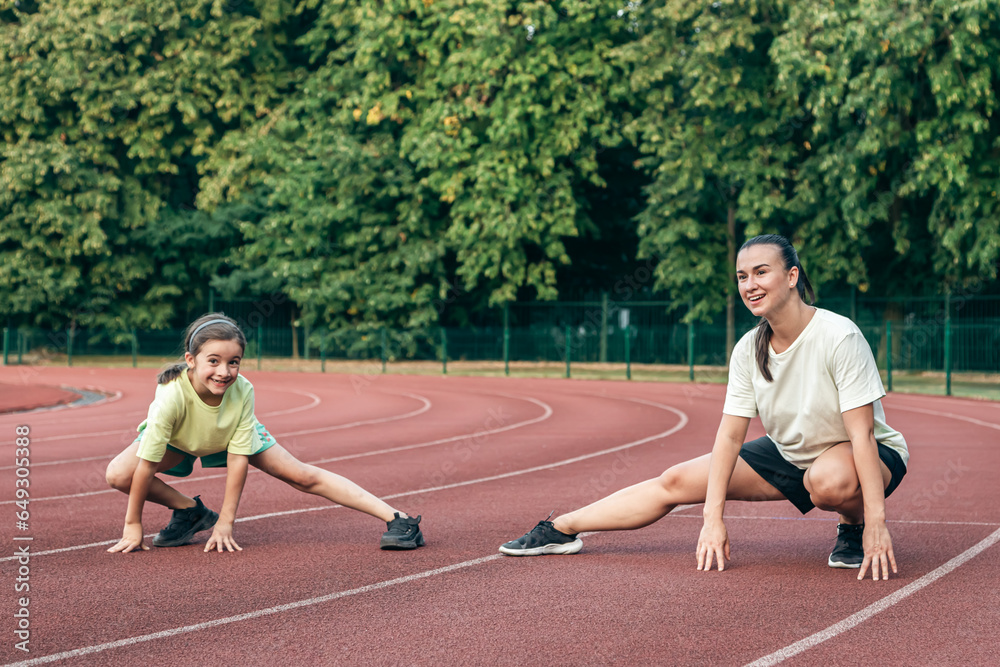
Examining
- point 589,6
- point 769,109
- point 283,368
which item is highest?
point 589,6

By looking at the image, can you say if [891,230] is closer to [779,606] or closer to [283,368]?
[283,368]

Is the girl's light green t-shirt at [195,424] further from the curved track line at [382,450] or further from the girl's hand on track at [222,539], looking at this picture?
the curved track line at [382,450]

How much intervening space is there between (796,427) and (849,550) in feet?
2.77

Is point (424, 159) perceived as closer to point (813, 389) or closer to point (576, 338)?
point (576, 338)

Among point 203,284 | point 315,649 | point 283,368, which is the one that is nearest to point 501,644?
point 315,649

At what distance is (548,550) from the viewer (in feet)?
19.7

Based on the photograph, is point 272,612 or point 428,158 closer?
point 272,612

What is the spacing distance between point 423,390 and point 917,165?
446 inches

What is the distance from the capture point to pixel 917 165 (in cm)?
2281

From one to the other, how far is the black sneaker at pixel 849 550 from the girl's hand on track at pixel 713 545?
0.73 metres

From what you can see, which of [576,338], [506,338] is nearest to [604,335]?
[576,338]

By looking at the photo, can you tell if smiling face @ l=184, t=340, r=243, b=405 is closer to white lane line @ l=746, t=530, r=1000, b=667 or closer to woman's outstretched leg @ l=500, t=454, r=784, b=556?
woman's outstretched leg @ l=500, t=454, r=784, b=556

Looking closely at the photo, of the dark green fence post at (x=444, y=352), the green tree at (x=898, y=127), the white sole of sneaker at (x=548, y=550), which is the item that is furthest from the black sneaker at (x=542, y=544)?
the dark green fence post at (x=444, y=352)

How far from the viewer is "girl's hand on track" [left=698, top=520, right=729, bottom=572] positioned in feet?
17.3
